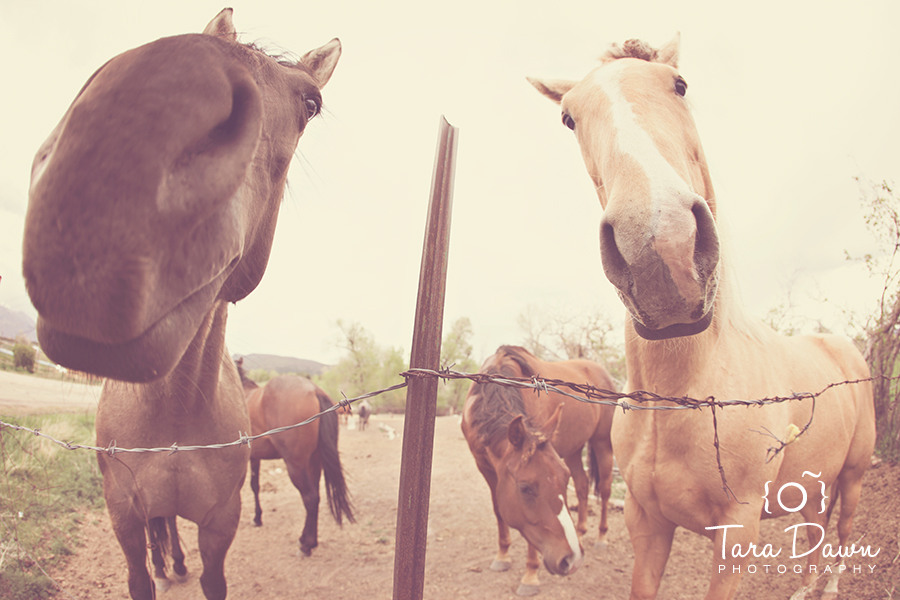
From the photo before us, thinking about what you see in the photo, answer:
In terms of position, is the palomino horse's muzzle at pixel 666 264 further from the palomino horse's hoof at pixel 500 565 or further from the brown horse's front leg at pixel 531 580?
the palomino horse's hoof at pixel 500 565

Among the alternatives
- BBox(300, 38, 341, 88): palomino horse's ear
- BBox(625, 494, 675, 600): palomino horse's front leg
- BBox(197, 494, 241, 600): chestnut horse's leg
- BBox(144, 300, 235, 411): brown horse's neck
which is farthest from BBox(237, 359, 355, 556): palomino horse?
BBox(300, 38, 341, 88): palomino horse's ear

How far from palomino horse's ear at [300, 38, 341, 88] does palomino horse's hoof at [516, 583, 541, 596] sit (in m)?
4.51

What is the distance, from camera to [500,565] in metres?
4.52

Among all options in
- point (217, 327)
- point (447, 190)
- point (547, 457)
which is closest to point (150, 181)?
point (447, 190)

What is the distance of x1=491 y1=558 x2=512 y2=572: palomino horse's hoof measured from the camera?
4500 mm

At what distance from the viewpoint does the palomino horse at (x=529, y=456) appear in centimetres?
318

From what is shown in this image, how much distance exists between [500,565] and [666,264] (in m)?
4.50

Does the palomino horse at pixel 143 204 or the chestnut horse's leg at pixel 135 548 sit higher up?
the palomino horse at pixel 143 204

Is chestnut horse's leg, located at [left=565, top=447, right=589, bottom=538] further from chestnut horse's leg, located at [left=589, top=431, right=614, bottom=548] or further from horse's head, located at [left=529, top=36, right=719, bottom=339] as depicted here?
horse's head, located at [left=529, top=36, right=719, bottom=339]

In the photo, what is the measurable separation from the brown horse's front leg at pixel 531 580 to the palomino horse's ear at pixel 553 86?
3.92 m

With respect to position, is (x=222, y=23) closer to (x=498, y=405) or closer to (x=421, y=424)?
(x=421, y=424)

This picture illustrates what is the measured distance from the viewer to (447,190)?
151 centimetres

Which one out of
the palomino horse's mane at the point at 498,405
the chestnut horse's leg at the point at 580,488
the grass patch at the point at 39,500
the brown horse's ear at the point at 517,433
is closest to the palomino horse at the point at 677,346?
the brown horse's ear at the point at 517,433

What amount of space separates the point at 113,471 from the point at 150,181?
2189mm
